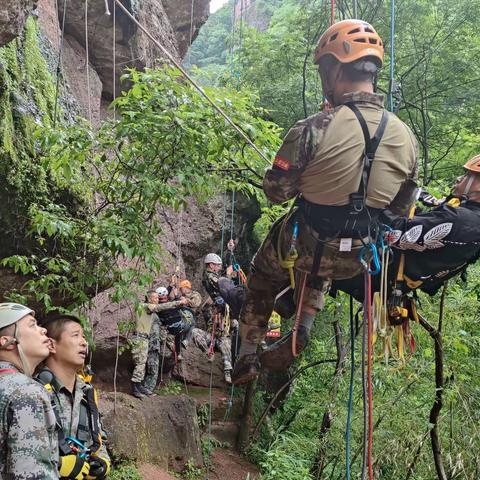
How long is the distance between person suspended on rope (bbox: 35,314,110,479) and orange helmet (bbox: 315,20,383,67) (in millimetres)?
1956

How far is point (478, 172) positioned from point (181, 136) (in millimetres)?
2038

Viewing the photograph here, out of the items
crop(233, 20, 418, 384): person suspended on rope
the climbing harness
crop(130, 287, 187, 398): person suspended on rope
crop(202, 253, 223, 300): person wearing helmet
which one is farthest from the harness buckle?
crop(130, 287, 187, 398): person suspended on rope

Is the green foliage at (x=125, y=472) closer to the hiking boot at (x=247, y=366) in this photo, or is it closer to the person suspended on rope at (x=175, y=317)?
the person suspended on rope at (x=175, y=317)

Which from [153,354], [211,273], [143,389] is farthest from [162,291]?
[211,273]

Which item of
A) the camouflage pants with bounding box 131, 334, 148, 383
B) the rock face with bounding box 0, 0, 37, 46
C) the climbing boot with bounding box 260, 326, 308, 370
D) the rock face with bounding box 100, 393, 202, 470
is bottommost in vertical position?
the rock face with bounding box 100, 393, 202, 470

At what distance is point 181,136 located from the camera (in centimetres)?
405

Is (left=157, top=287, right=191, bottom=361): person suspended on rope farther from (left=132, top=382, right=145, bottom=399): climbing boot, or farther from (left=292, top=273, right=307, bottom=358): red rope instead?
(left=292, top=273, right=307, bottom=358): red rope

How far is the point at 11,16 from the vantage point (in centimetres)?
356

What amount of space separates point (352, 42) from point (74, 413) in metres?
2.29

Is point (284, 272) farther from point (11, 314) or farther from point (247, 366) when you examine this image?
point (11, 314)

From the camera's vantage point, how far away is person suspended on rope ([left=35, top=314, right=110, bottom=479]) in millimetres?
2646

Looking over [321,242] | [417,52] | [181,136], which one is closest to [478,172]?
[321,242]

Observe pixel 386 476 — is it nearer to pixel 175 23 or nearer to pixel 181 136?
pixel 181 136

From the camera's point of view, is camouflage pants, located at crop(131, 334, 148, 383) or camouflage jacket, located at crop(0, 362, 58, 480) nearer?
camouflage jacket, located at crop(0, 362, 58, 480)
